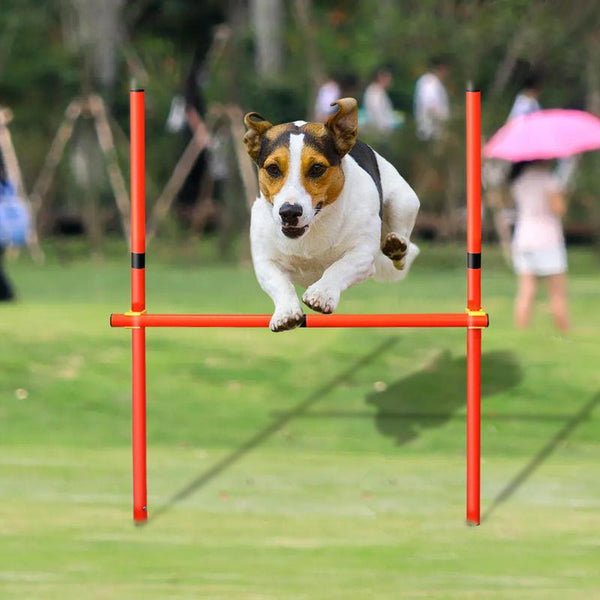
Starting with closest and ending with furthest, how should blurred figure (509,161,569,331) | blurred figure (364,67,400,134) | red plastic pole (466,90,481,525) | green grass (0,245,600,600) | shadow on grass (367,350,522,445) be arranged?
green grass (0,245,600,600)
red plastic pole (466,90,481,525)
shadow on grass (367,350,522,445)
blurred figure (509,161,569,331)
blurred figure (364,67,400,134)

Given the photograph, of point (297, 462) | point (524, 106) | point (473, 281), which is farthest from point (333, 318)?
point (524, 106)

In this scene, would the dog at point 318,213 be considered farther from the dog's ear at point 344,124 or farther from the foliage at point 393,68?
the foliage at point 393,68

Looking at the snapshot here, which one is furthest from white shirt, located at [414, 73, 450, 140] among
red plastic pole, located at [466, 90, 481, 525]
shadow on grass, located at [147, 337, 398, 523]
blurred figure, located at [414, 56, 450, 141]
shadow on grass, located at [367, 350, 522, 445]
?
red plastic pole, located at [466, 90, 481, 525]

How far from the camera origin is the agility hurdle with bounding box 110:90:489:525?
6.64 m

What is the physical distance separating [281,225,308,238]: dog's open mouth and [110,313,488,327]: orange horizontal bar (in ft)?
2.29

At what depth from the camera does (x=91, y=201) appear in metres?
19.2

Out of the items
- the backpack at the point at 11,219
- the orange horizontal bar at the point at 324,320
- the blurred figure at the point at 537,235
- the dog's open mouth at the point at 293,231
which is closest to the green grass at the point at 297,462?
the blurred figure at the point at 537,235

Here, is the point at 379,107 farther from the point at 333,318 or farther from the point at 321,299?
the point at 321,299

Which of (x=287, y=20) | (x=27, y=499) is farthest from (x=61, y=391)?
(x=287, y=20)

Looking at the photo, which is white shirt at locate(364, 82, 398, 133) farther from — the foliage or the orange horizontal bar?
the orange horizontal bar

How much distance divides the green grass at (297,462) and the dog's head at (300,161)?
4.91ft

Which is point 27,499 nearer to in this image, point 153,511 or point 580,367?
point 153,511

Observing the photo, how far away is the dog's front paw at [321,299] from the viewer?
580 centimetres

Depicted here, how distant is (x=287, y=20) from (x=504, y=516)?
21.4m
